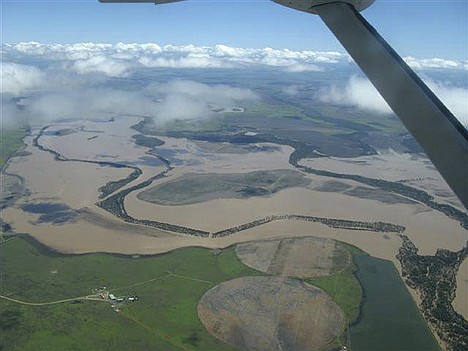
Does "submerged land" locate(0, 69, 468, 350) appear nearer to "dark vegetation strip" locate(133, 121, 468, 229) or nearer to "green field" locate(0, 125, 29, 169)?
"dark vegetation strip" locate(133, 121, 468, 229)

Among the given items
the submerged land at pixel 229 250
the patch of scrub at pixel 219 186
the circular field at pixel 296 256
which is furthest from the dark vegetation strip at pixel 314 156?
the circular field at pixel 296 256

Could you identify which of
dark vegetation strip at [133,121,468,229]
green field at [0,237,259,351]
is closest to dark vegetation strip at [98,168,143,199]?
green field at [0,237,259,351]

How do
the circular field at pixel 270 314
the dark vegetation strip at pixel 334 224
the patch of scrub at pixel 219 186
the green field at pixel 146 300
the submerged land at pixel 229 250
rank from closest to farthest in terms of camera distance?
the circular field at pixel 270 314
the green field at pixel 146 300
the submerged land at pixel 229 250
the dark vegetation strip at pixel 334 224
the patch of scrub at pixel 219 186

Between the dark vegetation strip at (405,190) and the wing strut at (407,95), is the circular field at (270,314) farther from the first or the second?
the dark vegetation strip at (405,190)

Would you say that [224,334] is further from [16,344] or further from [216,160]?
[216,160]

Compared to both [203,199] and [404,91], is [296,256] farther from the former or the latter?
[404,91]

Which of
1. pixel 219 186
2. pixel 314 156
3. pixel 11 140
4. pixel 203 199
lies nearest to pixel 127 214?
pixel 203 199

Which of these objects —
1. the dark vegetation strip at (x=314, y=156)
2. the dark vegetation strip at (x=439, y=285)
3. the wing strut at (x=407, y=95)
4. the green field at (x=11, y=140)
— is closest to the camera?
the wing strut at (x=407, y=95)
